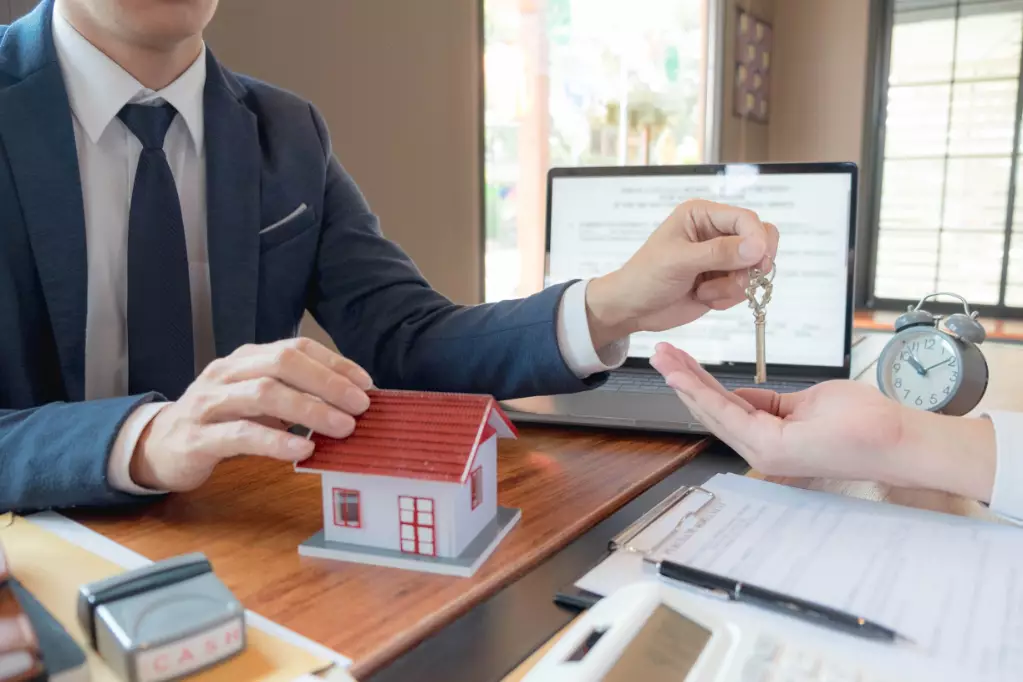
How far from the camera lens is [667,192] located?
47.2 inches

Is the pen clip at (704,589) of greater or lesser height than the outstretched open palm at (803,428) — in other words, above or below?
below

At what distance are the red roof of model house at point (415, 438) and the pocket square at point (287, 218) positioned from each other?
1.60 feet

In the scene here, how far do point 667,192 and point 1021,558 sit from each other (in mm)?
769

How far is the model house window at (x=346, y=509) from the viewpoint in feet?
1.81

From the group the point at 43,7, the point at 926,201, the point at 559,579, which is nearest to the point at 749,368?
the point at 559,579

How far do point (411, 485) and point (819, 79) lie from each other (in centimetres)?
423

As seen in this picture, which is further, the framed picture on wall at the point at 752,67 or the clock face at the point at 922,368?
the framed picture on wall at the point at 752,67

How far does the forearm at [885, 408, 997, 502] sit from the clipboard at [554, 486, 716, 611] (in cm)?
16

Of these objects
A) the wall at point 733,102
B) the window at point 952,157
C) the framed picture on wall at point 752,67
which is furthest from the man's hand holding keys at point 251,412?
the window at point 952,157

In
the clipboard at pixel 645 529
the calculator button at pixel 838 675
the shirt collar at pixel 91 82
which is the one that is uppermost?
the shirt collar at pixel 91 82

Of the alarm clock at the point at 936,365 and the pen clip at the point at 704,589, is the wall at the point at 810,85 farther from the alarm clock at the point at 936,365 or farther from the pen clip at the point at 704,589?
the pen clip at the point at 704,589

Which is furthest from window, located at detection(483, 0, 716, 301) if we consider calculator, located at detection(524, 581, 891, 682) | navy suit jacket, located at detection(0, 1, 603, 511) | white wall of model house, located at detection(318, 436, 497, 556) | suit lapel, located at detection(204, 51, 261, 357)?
calculator, located at detection(524, 581, 891, 682)

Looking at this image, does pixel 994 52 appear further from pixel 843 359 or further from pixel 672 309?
pixel 672 309

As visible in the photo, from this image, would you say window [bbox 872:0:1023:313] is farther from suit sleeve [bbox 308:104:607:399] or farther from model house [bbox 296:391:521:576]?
model house [bbox 296:391:521:576]
